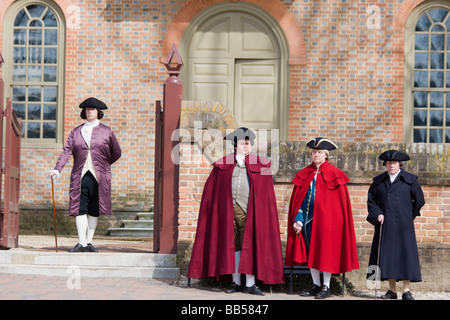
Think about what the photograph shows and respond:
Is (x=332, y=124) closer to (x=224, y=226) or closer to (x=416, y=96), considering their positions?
(x=416, y=96)

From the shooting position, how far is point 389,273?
7.86 metres

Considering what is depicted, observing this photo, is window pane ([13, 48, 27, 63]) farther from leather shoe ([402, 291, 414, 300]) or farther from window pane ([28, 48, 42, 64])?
leather shoe ([402, 291, 414, 300])

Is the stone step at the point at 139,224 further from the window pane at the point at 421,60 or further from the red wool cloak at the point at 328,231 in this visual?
the window pane at the point at 421,60

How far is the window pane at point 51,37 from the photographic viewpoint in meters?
13.3

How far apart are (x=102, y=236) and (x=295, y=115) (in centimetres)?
381

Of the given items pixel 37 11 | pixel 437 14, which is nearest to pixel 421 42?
pixel 437 14

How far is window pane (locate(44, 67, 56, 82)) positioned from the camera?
43.7 ft

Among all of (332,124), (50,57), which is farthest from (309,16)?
(50,57)

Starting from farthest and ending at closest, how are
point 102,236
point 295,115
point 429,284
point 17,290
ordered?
point 295,115
point 102,236
point 429,284
point 17,290

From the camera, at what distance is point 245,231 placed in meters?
7.86

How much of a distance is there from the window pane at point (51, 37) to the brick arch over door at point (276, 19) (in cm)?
190

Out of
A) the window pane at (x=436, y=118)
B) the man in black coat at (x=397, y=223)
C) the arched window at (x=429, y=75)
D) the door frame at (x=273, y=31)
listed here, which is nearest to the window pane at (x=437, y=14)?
the arched window at (x=429, y=75)

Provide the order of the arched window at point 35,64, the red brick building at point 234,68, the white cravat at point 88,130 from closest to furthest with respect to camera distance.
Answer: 1. the white cravat at point 88,130
2. the red brick building at point 234,68
3. the arched window at point 35,64

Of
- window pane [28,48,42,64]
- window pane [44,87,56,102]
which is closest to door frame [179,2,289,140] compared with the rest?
window pane [44,87,56,102]
